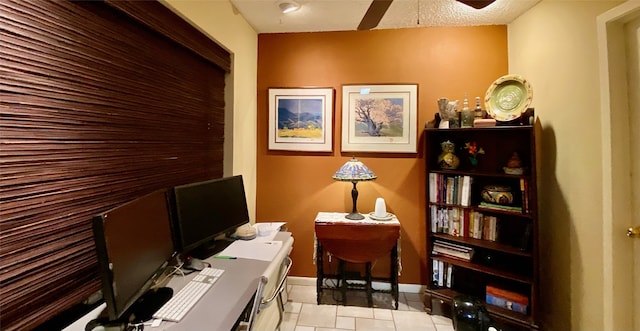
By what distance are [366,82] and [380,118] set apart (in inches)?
15.1

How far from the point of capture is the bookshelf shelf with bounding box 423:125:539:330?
198 centimetres

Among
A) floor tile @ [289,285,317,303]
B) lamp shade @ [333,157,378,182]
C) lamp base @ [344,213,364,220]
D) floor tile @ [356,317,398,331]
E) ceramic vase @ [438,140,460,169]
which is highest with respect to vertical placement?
ceramic vase @ [438,140,460,169]

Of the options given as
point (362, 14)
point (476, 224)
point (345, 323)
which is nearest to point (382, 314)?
point (345, 323)

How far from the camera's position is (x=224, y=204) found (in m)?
1.70

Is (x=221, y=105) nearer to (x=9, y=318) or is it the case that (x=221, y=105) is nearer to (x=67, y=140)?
(x=67, y=140)

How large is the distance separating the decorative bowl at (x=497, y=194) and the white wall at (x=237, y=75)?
2.07 m

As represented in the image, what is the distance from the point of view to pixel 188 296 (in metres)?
1.11

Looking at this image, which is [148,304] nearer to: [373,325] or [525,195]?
[373,325]

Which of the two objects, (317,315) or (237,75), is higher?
(237,75)

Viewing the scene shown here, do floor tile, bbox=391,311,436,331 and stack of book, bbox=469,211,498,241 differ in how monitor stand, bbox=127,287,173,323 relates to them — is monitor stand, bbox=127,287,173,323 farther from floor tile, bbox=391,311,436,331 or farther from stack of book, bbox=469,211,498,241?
stack of book, bbox=469,211,498,241

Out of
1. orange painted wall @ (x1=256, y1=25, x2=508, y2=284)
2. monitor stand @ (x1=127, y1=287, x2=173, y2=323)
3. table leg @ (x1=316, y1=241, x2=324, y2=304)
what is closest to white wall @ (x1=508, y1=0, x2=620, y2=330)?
orange painted wall @ (x1=256, y1=25, x2=508, y2=284)

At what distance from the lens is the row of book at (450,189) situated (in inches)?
82.7

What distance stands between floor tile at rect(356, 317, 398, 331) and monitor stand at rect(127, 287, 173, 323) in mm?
1456

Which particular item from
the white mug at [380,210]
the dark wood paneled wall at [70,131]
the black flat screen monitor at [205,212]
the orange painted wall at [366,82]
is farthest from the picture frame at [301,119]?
the dark wood paneled wall at [70,131]
